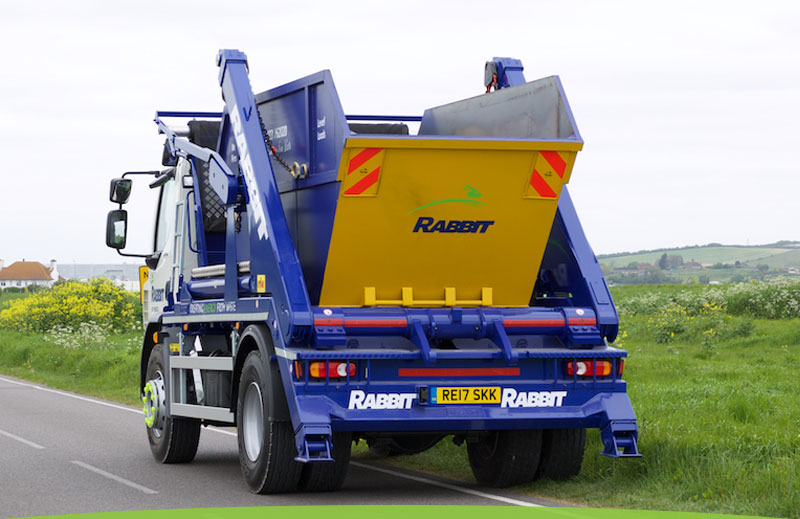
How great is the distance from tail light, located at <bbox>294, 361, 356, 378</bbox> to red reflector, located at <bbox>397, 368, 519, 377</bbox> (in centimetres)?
41

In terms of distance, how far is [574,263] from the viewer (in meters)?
10.3

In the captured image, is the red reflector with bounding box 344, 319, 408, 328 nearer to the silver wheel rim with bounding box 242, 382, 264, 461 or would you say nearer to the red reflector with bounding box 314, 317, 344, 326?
the red reflector with bounding box 314, 317, 344, 326

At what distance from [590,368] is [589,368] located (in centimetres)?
1

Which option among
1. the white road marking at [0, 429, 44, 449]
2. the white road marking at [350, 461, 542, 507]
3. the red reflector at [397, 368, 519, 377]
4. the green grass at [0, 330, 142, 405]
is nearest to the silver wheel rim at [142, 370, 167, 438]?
the white road marking at [0, 429, 44, 449]

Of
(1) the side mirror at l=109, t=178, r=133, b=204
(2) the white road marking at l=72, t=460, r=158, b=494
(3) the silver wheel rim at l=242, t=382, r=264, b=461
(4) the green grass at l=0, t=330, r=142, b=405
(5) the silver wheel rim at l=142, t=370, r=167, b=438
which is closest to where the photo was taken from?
(3) the silver wheel rim at l=242, t=382, r=264, b=461

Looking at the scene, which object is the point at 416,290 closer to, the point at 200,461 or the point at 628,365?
the point at 200,461

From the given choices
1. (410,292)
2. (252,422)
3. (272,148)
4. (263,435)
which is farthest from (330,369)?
(272,148)

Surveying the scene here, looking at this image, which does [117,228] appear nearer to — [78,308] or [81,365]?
[81,365]

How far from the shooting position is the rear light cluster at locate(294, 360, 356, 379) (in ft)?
29.9

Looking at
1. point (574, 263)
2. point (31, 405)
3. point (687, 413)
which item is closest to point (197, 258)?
point (574, 263)

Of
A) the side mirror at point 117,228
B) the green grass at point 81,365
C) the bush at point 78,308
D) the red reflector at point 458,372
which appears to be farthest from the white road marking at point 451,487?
the bush at point 78,308

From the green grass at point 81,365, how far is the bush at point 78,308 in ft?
8.49

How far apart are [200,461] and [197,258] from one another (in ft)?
7.50

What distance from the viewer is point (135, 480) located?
11.3 metres
